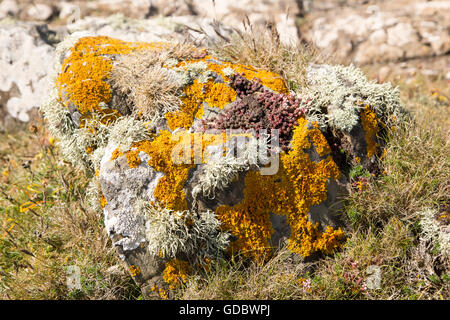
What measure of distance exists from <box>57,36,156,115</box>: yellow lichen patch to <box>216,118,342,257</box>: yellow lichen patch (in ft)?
7.12

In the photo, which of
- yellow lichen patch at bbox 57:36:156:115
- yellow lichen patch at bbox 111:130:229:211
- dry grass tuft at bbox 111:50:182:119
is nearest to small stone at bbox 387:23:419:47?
dry grass tuft at bbox 111:50:182:119

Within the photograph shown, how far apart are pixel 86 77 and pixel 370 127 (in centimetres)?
384

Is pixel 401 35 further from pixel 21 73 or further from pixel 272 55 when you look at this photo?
pixel 21 73

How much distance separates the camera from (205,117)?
4168 mm

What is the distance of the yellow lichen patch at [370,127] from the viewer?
4.44 meters

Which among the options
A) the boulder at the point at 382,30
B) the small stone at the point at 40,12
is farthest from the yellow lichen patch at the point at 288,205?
the small stone at the point at 40,12

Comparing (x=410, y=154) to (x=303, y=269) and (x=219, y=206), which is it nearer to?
(x=303, y=269)

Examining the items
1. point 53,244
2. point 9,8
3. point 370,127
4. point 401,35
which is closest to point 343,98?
point 370,127

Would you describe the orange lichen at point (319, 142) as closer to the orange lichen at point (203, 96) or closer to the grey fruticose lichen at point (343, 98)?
the grey fruticose lichen at point (343, 98)

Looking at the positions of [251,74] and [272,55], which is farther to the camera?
[272,55]

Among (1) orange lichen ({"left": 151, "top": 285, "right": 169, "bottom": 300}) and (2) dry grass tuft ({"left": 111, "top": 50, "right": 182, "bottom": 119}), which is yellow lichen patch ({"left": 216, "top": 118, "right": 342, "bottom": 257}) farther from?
(2) dry grass tuft ({"left": 111, "top": 50, "right": 182, "bottom": 119})

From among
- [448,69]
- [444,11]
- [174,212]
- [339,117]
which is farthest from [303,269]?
[444,11]

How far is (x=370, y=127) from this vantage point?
447cm

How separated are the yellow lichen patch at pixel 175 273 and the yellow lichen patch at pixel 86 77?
86.0 inches
